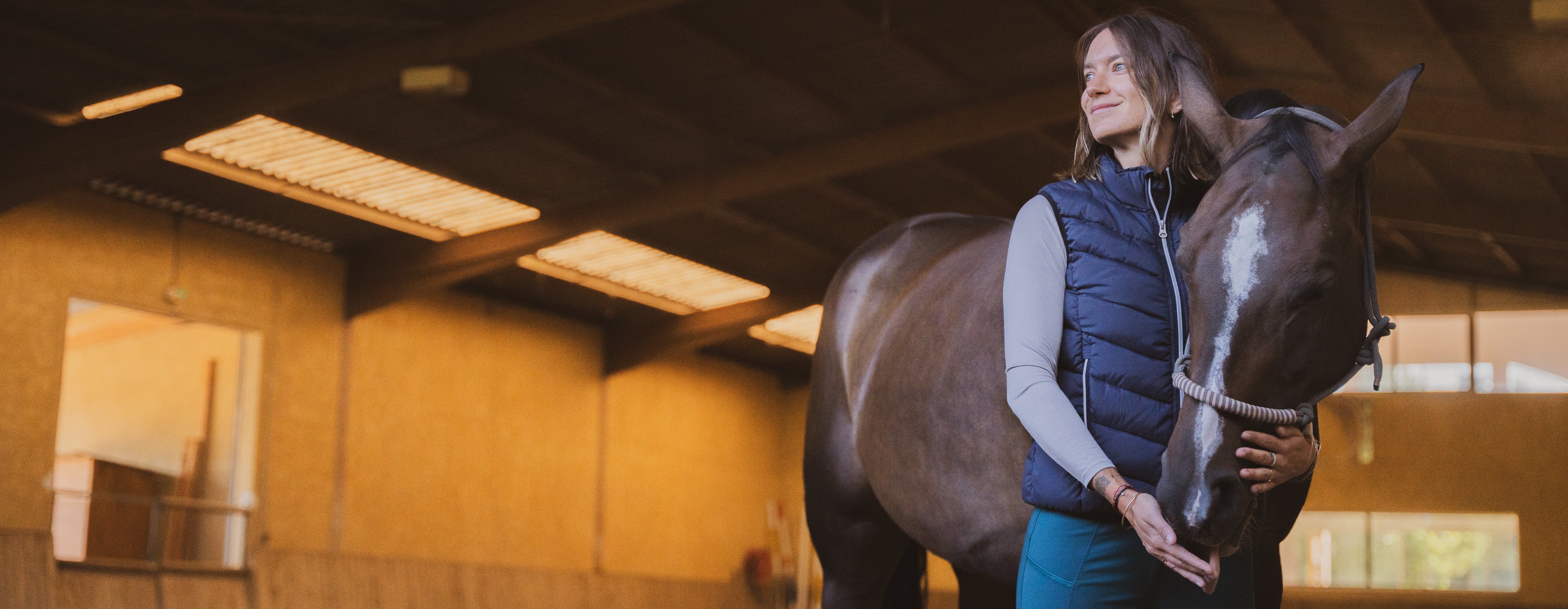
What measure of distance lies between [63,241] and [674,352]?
7945 millimetres

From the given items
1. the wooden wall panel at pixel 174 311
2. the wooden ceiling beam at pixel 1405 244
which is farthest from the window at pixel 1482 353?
the wooden wall panel at pixel 174 311

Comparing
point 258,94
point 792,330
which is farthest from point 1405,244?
point 258,94

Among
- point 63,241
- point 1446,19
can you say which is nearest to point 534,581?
point 63,241

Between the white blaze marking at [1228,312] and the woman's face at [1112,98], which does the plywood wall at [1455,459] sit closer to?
the woman's face at [1112,98]

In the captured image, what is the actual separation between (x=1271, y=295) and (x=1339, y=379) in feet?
0.45

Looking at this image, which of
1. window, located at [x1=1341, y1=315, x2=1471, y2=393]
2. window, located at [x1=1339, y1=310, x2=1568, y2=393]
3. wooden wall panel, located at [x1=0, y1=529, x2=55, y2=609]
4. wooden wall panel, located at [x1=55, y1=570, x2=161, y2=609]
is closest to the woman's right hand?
wooden wall panel, located at [x1=0, y1=529, x2=55, y2=609]

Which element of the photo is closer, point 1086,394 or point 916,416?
point 1086,394

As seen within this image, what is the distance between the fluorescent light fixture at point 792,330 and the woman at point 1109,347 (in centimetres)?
1639

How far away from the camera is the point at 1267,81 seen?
10.7 m

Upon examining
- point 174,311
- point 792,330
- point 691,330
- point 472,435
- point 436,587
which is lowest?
point 436,587

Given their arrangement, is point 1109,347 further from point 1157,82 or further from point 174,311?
point 174,311

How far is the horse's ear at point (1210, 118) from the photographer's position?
145 centimetres

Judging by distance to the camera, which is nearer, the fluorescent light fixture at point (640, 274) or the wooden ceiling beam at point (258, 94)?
the wooden ceiling beam at point (258, 94)

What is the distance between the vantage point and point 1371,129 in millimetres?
1338
